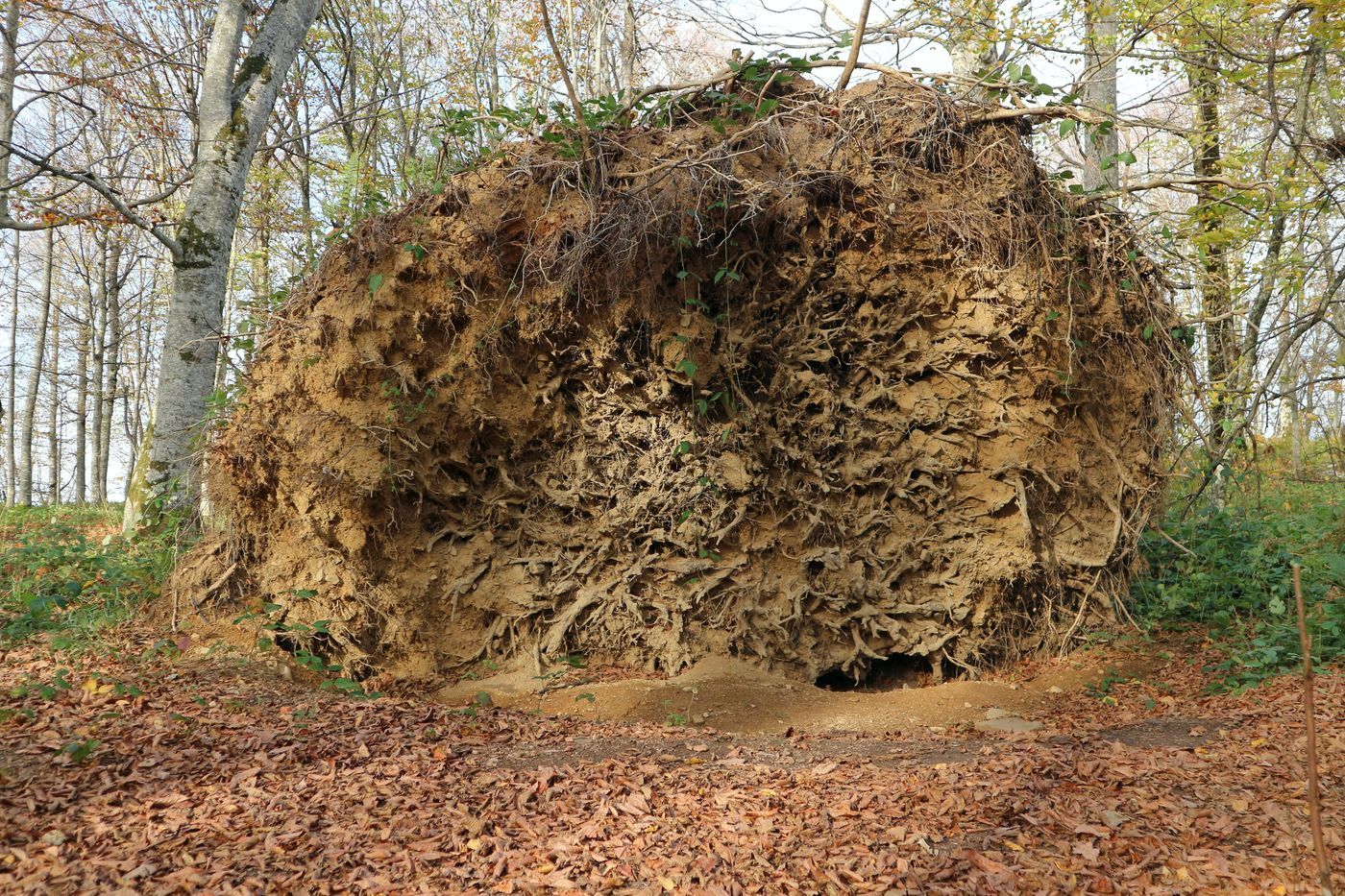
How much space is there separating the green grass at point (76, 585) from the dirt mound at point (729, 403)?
0.66m

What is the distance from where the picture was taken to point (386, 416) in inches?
253

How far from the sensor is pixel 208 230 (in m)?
8.23

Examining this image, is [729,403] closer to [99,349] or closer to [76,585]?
[76,585]

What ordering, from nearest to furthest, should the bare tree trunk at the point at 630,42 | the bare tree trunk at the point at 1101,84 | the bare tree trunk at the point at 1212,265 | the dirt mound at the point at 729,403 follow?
the dirt mound at the point at 729,403, the bare tree trunk at the point at 1212,265, the bare tree trunk at the point at 1101,84, the bare tree trunk at the point at 630,42

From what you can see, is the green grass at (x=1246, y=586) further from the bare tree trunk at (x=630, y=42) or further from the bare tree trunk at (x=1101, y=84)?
the bare tree trunk at (x=630, y=42)

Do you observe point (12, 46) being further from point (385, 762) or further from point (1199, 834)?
point (1199, 834)

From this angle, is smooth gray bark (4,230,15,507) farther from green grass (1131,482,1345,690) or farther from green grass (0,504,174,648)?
green grass (1131,482,1345,690)

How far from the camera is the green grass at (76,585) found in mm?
5957

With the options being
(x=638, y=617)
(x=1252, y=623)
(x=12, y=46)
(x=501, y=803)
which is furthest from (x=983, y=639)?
(x=12, y=46)

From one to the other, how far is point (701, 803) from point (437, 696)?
3044 millimetres

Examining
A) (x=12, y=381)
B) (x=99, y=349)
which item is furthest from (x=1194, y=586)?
(x=12, y=381)

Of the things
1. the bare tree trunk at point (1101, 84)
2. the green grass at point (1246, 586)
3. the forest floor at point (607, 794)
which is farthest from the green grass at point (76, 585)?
the bare tree trunk at point (1101, 84)

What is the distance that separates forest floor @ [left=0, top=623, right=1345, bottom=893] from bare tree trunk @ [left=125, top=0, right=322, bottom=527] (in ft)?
9.03

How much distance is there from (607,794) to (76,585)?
5479mm
